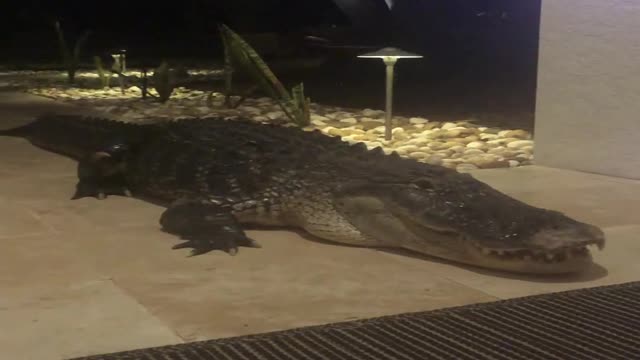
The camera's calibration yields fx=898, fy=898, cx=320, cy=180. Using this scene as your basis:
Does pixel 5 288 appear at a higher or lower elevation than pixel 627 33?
lower

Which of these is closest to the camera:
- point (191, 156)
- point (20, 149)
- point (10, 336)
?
point (10, 336)

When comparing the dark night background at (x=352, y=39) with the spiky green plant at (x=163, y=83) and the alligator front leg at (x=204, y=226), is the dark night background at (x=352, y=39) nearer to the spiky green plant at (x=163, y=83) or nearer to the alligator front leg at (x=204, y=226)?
the spiky green plant at (x=163, y=83)

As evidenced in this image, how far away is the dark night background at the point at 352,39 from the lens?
9.06 m

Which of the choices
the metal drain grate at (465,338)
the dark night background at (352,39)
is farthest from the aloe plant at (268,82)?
the metal drain grate at (465,338)

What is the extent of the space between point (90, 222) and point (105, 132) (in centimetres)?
123

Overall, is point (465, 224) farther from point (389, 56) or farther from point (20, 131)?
point (20, 131)

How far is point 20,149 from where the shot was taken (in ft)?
17.3

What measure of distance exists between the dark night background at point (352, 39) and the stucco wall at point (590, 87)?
198 cm

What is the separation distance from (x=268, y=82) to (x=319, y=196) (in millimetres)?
3780

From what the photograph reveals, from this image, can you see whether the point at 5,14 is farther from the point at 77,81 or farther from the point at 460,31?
the point at 460,31

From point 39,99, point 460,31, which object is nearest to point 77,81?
point 39,99

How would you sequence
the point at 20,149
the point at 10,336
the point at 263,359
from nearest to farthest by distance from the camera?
the point at 263,359, the point at 10,336, the point at 20,149

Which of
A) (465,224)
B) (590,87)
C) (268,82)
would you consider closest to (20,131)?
(268,82)

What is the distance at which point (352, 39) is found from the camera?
467 inches
